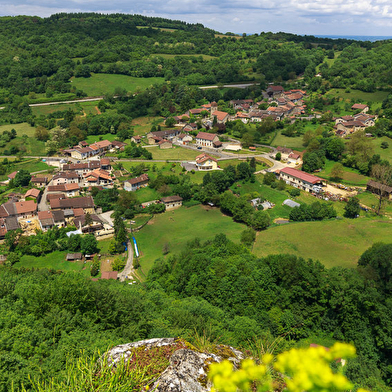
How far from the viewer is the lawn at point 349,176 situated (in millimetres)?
47450

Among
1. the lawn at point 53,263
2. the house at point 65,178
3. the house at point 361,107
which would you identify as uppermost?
the house at point 361,107

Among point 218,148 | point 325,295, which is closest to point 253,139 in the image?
point 218,148

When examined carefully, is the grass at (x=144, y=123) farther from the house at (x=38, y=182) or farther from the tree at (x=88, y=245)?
the tree at (x=88, y=245)

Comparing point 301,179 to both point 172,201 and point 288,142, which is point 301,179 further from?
point 172,201

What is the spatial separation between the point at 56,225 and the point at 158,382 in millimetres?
37537

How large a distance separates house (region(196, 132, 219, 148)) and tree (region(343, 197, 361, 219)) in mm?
30422

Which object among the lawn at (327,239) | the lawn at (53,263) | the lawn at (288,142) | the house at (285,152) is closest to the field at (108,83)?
the lawn at (288,142)

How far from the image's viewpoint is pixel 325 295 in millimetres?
21328

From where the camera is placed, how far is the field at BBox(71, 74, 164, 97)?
8969 cm

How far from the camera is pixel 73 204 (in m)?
42.3

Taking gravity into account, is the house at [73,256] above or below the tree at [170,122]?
below

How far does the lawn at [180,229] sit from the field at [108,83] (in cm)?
5886

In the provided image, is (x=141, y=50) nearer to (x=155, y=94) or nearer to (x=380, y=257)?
(x=155, y=94)

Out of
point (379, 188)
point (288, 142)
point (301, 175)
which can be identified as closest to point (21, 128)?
point (288, 142)
